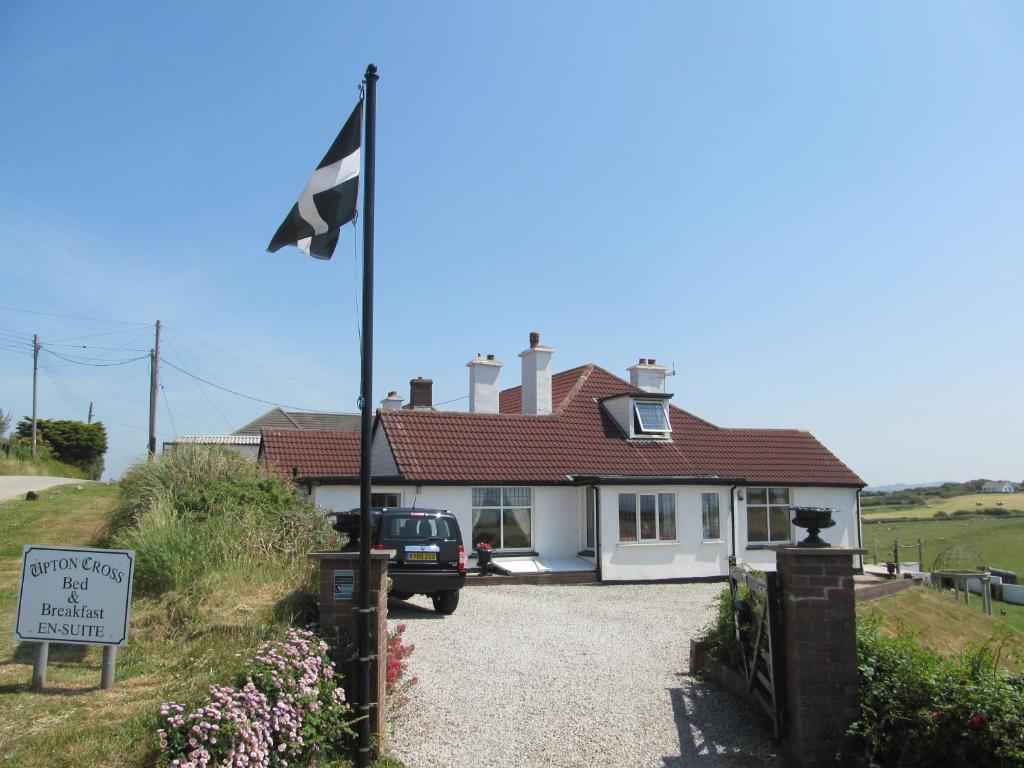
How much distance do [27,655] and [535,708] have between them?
4.88m

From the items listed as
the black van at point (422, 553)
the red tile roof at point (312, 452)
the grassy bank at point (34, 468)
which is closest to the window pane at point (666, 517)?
the red tile roof at point (312, 452)

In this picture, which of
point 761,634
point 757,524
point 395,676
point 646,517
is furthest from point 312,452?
point 761,634

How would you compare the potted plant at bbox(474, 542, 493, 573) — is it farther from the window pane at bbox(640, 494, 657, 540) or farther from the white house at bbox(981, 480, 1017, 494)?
the white house at bbox(981, 480, 1017, 494)

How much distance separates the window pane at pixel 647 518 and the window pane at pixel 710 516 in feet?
4.93

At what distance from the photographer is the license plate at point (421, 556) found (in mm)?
13297

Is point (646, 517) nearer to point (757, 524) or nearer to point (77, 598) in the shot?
point (757, 524)

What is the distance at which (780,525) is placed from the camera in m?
23.5

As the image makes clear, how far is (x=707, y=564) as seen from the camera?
2097 cm

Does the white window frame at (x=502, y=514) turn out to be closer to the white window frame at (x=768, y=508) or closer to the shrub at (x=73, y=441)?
the white window frame at (x=768, y=508)

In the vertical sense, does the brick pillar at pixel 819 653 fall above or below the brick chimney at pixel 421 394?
below

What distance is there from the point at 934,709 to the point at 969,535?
8625cm

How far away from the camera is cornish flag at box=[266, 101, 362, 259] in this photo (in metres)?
6.59

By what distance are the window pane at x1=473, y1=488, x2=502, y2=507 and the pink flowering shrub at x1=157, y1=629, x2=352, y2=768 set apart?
44.7ft

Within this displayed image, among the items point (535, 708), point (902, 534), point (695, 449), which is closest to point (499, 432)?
point (695, 449)
